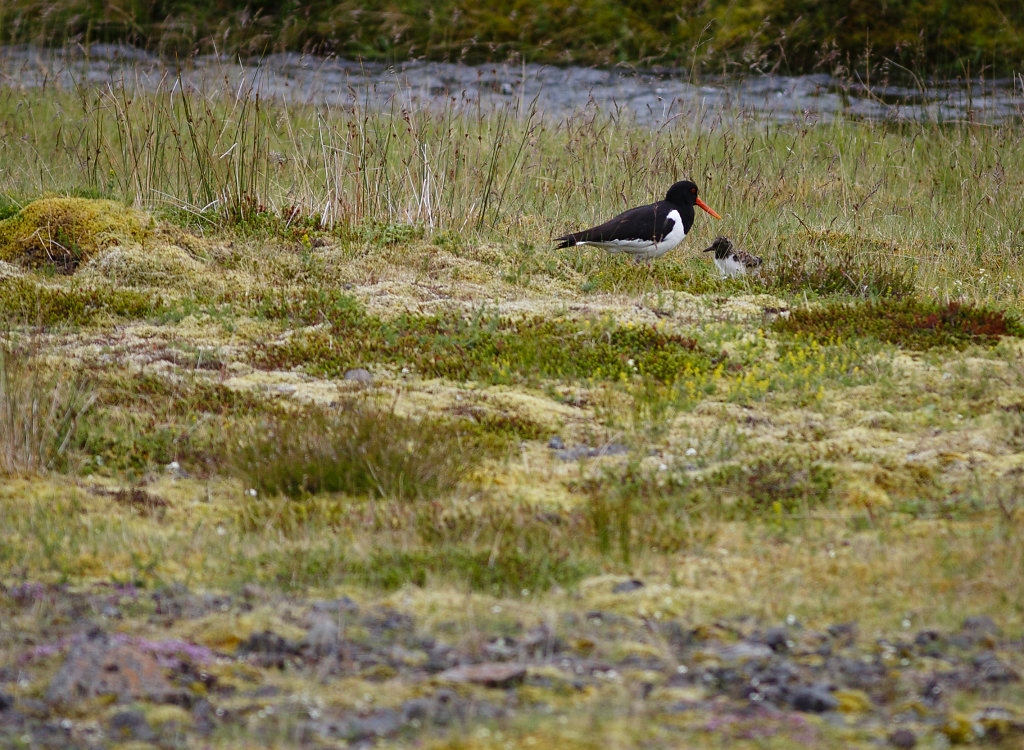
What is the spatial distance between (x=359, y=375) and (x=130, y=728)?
13.9ft

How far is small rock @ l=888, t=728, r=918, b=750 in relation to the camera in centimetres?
343

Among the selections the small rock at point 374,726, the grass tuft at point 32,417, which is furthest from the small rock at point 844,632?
the grass tuft at point 32,417

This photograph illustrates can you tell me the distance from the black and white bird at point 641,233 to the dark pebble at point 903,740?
22.0 feet

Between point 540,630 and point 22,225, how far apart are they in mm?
7383

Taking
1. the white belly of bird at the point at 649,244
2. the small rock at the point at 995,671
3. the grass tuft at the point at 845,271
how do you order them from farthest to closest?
the white belly of bird at the point at 649,244
the grass tuft at the point at 845,271
the small rock at the point at 995,671

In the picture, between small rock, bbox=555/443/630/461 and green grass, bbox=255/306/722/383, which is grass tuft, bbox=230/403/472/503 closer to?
small rock, bbox=555/443/630/461

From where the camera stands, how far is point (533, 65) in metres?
21.2

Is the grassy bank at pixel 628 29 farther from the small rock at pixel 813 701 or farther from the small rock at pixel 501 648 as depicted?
the small rock at pixel 813 701

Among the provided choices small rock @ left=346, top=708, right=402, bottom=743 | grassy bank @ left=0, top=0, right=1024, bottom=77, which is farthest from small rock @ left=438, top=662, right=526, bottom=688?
grassy bank @ left=0, top=0, right=1024, bottom=77

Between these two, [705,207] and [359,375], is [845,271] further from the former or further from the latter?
[359,375]

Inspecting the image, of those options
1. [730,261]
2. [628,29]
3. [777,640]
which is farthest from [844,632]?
[628,29]

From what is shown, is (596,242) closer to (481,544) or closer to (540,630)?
(481,544)

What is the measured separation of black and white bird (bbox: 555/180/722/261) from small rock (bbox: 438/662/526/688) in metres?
6.31

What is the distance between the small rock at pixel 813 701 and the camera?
370cm
